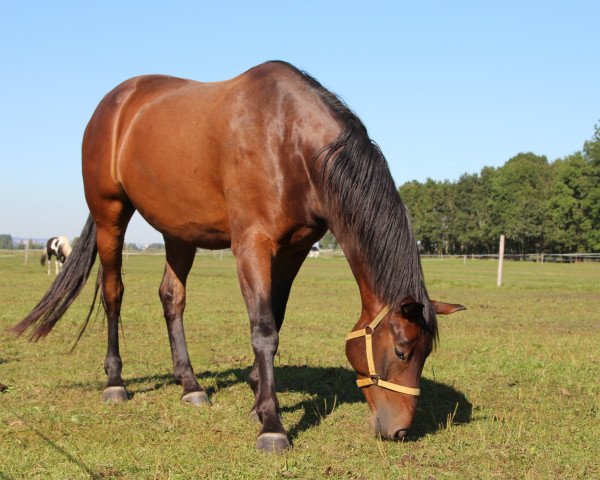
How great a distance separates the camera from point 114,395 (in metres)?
5.75

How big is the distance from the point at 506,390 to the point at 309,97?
130 inches

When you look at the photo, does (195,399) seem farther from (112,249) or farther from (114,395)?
(112,249)

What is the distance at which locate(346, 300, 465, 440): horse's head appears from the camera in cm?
417

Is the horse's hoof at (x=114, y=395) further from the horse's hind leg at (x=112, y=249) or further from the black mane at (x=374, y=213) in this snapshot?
the black mane at (x=374, y=213)

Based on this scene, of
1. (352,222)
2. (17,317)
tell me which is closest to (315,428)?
(352,222)

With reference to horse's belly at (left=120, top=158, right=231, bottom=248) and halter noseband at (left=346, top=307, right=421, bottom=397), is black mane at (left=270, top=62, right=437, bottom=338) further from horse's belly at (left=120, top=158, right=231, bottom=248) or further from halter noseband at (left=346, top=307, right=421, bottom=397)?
horse's belly at (left=120, top=158, right=231, bottom=248)

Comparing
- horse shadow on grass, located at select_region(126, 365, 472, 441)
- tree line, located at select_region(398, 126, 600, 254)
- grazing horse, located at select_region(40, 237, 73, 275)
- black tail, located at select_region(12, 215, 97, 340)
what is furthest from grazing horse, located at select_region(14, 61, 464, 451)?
tree line, located at select_region(398, 126, 600, 254)

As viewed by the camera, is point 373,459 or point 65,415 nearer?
point 373,459

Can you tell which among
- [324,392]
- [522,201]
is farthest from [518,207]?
[324,392]

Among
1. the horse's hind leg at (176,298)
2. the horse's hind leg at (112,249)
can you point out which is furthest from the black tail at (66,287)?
the horse's hind leg at (176,298)

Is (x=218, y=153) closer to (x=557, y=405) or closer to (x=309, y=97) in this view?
(x=309, y=97)

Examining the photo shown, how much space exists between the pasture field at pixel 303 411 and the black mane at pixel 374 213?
907 millimetres

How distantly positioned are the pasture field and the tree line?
6686 centimetres

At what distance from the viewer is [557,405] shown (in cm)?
556
